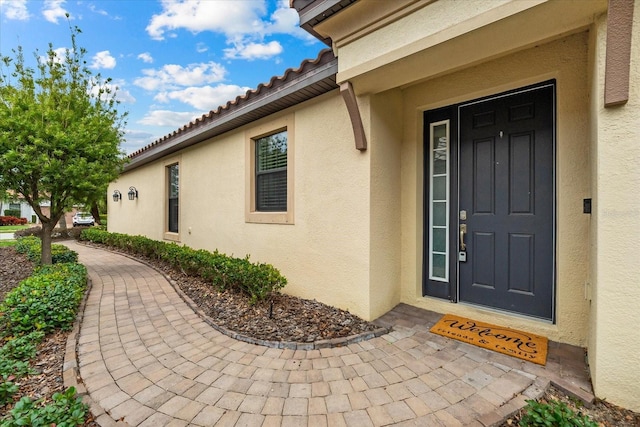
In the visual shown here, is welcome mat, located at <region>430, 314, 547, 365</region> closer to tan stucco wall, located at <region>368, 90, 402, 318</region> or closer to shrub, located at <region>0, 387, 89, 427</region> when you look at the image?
tan stucco wall, located at <region>368, 90, 402, 318</region>

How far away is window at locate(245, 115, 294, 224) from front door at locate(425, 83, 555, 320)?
2.27 meters

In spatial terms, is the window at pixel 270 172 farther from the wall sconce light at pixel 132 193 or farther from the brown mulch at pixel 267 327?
the wall sconce light at pixel 132 193

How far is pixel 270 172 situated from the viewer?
5.21 m

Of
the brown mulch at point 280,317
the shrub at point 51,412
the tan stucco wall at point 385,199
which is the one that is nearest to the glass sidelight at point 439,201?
the tan stucco wall at point 385,199

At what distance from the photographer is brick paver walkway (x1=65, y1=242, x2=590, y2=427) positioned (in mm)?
1979

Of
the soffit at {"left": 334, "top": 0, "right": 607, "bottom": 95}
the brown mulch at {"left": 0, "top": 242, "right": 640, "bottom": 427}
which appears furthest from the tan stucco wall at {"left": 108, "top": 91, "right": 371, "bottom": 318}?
the soffit at {"left": 334, "top": 0, "right": 607, "bottom": 95}

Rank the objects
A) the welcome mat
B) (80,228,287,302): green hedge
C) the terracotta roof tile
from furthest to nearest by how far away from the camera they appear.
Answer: (80,228,287,302): green hedge, the terracotta roof tile, the welcome mat

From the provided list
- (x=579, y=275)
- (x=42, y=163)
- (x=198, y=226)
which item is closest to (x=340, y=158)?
(x=579, y=275)

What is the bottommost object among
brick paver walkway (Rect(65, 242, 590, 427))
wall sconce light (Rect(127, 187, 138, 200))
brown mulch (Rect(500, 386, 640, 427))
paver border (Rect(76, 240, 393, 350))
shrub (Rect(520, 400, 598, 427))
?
brown mulch (Rect(500, 386, 640, 427))

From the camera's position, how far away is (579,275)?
2.81 metres

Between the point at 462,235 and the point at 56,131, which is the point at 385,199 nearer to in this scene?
the point at 462,235

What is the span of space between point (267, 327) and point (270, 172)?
2.86 metres

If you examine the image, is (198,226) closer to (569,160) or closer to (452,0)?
(452,0)

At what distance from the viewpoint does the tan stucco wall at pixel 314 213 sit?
11.9ft
